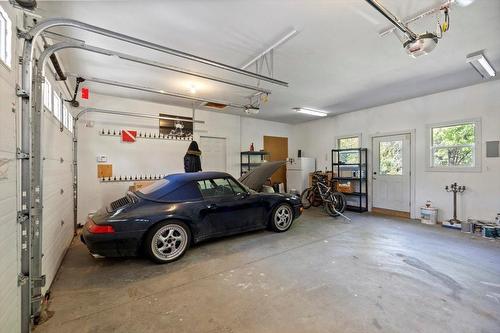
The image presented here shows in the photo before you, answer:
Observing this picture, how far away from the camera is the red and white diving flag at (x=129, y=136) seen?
493 centimetres

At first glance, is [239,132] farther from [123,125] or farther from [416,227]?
[416,227]

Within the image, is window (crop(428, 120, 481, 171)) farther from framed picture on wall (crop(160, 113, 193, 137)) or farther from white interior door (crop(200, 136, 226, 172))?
framed picture on wall (crop(160, 113, 193, 137))

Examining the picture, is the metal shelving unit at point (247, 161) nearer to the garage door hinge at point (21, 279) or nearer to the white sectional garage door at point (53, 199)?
the white sectional garage door at point (53, 199)

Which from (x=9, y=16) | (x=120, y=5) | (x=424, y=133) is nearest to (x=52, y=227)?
(x=9, y=16)

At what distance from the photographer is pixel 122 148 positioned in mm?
4938

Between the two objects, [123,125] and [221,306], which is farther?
[123,125]

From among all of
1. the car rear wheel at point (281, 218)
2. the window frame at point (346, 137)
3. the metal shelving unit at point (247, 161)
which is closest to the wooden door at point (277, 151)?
the metal shelving unit at point (247, 161)

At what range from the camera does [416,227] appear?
451 cm

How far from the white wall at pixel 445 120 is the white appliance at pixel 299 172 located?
1.53 m

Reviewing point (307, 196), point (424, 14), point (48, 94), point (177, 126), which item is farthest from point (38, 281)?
point (307, 196)

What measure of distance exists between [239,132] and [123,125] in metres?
3.21

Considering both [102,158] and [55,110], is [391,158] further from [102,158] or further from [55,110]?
[102,158]

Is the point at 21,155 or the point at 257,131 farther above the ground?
Result: the point at 257,131

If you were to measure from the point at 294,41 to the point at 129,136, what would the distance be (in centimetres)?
415
